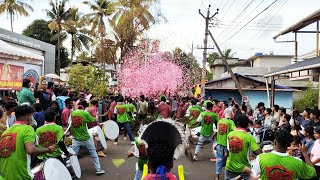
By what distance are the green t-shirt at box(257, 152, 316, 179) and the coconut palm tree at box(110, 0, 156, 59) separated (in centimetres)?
2558

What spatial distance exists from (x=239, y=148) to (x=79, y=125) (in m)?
3.77

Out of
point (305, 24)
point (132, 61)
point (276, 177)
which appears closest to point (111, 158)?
point (276, 177)

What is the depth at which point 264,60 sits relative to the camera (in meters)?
36.2

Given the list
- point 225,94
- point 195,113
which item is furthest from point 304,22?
point 225,94

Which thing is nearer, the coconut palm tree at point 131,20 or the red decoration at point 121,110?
the red decoration at point 121,110

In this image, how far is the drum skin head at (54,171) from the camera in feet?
17.8

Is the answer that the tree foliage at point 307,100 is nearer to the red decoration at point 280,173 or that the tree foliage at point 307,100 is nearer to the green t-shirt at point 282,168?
the green t-shirt at point 282,168

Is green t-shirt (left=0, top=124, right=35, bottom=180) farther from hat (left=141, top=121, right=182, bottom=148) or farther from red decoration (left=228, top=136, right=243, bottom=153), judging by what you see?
red decoration (left=228, top=136, right=243, bottom=153)

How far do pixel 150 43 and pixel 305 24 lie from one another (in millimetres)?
13326

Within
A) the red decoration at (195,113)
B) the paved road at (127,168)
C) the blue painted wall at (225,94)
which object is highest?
the blue painted wall at (225,94)

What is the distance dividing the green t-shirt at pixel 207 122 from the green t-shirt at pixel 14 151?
6.02 meters

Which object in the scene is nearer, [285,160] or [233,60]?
[285,160]

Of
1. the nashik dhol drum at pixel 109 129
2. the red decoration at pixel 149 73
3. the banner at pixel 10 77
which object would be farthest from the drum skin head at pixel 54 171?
the red decoration at pixel 149 73

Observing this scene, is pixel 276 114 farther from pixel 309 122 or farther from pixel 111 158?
pixel 111 158
